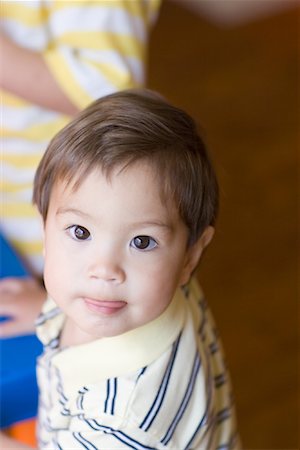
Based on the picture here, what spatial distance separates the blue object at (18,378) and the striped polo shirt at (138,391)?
0.15 feet

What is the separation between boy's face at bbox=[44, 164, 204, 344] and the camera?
0.70 m

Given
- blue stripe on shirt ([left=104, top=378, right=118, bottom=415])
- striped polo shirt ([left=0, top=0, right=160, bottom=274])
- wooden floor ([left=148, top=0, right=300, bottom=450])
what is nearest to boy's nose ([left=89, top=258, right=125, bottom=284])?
blue stripe on shirt ([left=104, top=378, right=118, bottom=415])

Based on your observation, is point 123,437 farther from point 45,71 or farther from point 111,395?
point 45,71

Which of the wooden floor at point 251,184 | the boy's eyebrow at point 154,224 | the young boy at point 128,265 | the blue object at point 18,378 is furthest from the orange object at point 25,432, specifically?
the wooden floor at point 251,184

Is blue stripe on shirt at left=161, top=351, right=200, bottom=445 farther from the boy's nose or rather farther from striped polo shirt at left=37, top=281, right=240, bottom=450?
the boy's nose

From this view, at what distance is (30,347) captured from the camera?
0.93m

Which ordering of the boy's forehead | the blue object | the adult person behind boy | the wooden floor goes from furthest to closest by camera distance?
the wooden floor, the adult person behind boy, the blue object, the boy's forehead

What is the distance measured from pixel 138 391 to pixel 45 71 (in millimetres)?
538

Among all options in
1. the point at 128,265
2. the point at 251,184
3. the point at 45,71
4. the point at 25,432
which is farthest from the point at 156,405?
the point at 251,184

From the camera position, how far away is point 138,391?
0.75 metres

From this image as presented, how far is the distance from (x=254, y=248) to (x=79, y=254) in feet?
4.13

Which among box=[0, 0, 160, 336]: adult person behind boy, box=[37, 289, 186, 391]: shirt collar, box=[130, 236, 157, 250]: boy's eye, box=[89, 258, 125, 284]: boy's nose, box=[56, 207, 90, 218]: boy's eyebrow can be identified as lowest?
box=[37, 289, 186, 391]: shirt collar

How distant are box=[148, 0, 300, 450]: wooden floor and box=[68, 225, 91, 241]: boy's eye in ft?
3.16

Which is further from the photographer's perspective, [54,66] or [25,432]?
[54,66]
